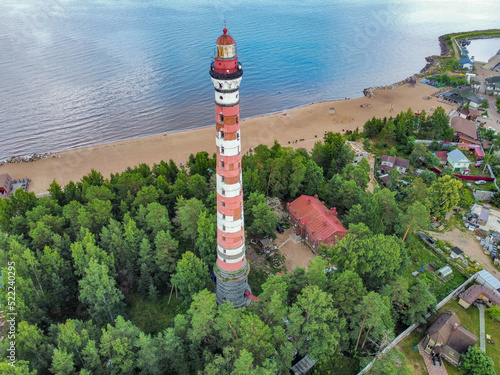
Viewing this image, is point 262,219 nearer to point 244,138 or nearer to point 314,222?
point 314,222

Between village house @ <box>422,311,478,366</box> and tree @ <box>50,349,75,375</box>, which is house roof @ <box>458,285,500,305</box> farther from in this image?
tree @ <box>50,349,75,375</box>

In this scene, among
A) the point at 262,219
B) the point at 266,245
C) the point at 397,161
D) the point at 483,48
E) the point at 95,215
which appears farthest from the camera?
the point at 483,48

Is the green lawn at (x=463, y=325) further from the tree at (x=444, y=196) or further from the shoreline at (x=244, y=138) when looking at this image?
the shoreline at (x=244, y=138)

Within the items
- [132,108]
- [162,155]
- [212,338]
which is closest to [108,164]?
[162,155]

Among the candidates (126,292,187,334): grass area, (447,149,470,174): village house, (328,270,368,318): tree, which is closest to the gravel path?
(328,270,368,318): tree

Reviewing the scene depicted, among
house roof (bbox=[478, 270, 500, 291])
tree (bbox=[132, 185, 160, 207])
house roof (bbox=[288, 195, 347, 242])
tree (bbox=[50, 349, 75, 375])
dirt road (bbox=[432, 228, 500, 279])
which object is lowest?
dirt road (bbox=[432, 228, 500, 279])

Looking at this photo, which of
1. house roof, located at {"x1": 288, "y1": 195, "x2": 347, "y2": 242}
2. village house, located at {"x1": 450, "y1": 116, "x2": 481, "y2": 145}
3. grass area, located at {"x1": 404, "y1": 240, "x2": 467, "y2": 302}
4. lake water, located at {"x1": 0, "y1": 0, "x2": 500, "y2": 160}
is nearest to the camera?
grass area, located at {"x1": 404, "y1": 240, "x2": 467, "y2": 302}

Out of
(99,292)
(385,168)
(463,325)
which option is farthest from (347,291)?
(385,168)
